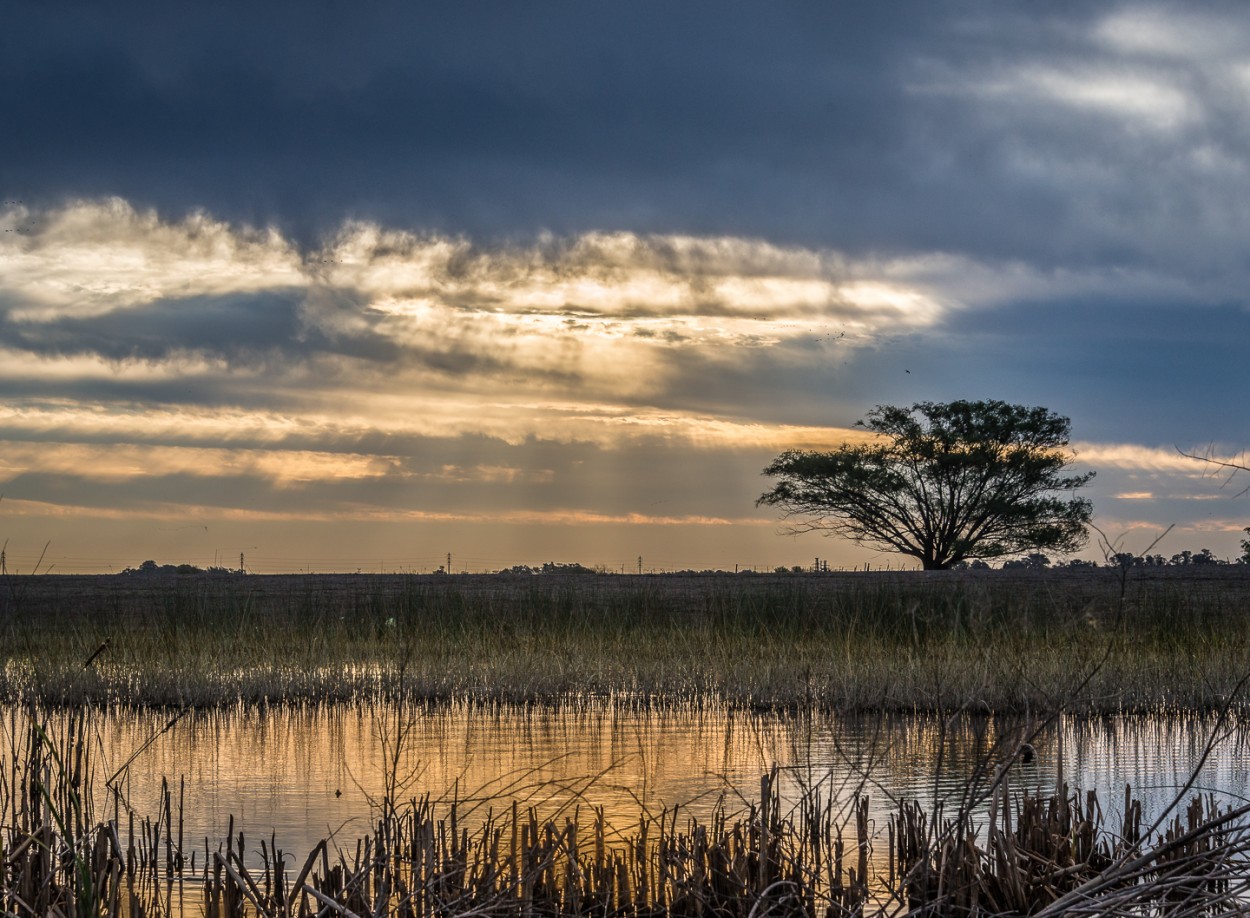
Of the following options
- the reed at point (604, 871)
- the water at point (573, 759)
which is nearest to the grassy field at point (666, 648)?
the water at point (573, 759)

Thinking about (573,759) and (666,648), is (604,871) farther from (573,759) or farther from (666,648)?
(666,648)

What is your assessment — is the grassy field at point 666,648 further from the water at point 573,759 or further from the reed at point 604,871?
the reed at point 604,871

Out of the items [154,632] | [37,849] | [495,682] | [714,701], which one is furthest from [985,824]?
[154,632]

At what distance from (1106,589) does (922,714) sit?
41.4 ft

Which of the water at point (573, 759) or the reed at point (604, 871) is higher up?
the reed at point (604, 871)

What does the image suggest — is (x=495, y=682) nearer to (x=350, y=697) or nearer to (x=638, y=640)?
(x=350, y=697)

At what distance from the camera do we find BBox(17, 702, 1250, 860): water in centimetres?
828

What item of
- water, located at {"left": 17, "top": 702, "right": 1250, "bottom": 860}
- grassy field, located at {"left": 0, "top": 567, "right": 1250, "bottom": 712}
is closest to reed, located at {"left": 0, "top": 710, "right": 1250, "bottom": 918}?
water, located at {"left": 17, "top": 702, "right": 1250, "bottom": 860}

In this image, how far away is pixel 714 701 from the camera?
13.7 m

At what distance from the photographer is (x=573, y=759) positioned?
10.2m

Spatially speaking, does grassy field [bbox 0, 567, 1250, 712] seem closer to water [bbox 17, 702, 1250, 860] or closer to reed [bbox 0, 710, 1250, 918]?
water [bbox 17, 702, 1250, 860]

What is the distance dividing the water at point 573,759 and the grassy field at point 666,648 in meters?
0.54

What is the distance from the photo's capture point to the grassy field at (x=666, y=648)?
13555 millimetres

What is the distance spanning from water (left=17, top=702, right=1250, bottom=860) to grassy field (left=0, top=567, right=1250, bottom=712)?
0.54m
